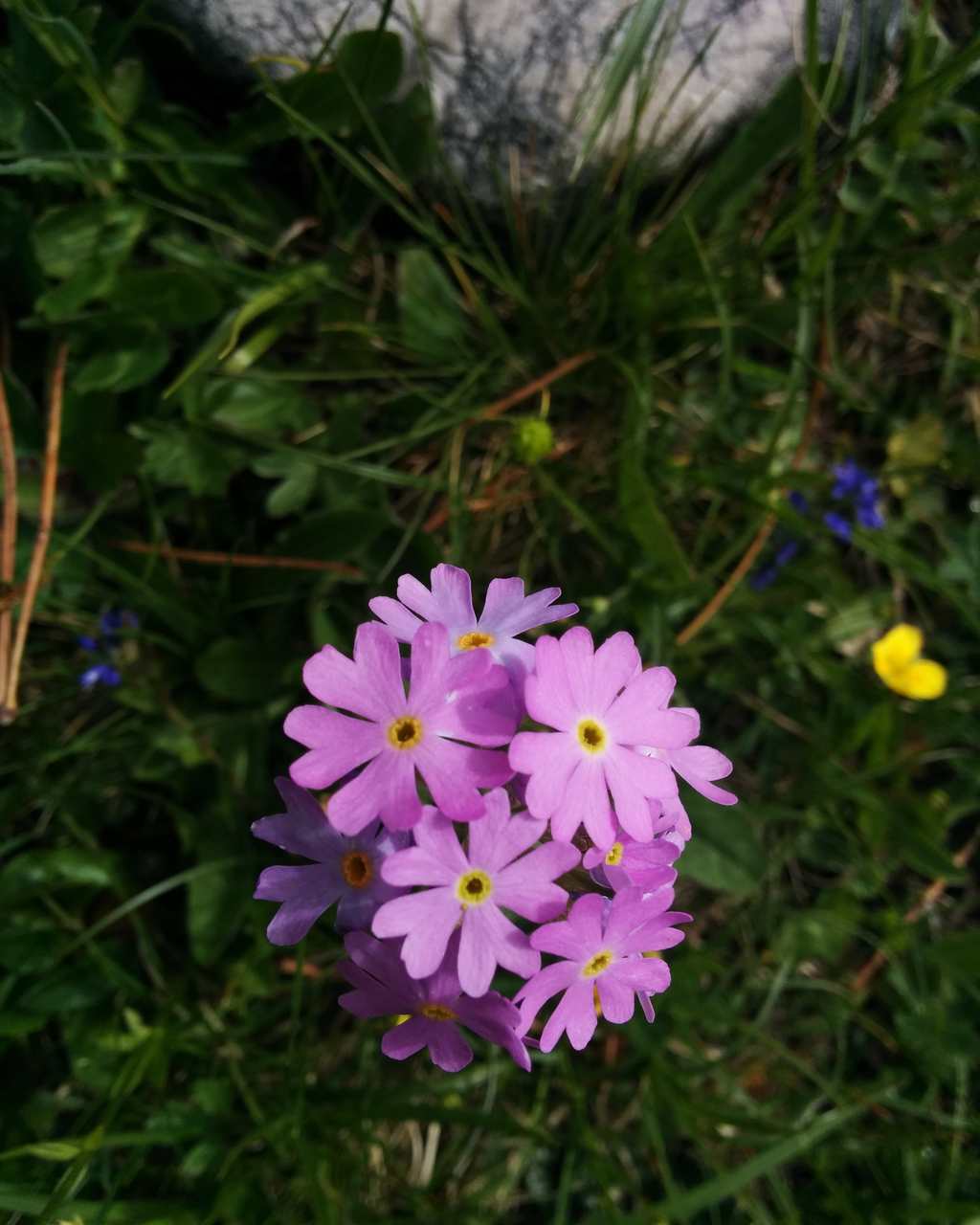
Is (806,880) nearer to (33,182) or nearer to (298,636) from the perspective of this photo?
(298,636)

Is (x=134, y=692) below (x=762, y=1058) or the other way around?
the other way around

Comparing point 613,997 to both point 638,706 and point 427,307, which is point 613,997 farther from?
point 427,307

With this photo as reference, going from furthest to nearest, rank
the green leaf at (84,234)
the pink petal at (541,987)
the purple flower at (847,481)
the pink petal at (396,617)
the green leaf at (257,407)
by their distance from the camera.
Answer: the purple flower at (847,481), the green leaf at (257,407), the green leaf at (84,234), the pink petal at (396,617), the pink petal at (541,987)

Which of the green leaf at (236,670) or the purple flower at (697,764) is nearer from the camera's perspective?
the purple flower at (697,764)

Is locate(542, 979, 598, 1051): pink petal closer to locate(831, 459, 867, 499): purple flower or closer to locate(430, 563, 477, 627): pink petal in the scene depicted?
locate(430, 563, 477, 627): pink petal

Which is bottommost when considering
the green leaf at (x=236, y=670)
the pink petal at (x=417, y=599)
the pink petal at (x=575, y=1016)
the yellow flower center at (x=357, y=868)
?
the green leaf at (x=236, y=670)

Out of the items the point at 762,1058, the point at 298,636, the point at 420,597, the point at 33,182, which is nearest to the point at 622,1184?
the point at 762,1058

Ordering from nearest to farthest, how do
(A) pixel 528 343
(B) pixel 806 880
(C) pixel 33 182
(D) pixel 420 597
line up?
(D) pixel 420 597 < (C) pixel 33 182 < (A) pixel 528 343 < (B) pixel 806 880

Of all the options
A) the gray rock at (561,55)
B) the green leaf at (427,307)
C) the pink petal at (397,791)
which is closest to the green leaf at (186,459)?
the green leaf at (427,307)

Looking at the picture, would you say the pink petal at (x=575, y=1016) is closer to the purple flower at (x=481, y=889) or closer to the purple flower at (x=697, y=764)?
the purple flower at (x=481, y=889)
